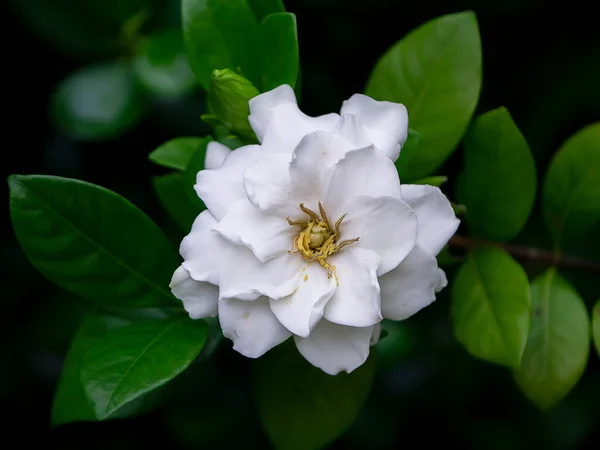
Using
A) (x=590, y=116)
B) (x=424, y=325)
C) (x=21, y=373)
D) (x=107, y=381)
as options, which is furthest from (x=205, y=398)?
(x=590, y=116)

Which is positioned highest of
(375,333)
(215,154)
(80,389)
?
(215,154)

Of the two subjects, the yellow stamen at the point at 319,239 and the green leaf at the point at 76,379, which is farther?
the green leaf at the point at 76,379

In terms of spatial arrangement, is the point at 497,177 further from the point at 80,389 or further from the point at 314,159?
the point at 80,389

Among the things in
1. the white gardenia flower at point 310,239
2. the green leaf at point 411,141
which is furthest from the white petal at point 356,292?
the green leaf at point 411,141

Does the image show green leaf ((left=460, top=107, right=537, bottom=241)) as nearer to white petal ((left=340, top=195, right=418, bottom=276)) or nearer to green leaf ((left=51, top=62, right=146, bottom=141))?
white petal ((left=340, top=195, right=418, bottom=276))

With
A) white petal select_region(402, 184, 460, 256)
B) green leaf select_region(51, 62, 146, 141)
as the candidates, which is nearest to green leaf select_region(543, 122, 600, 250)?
white petal select_region(402, 184, 460, 256)

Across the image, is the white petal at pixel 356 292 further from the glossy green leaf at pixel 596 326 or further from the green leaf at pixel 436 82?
the glossy green leaf at pixel 596 326

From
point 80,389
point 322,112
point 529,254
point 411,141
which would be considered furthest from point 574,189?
point 80,389
